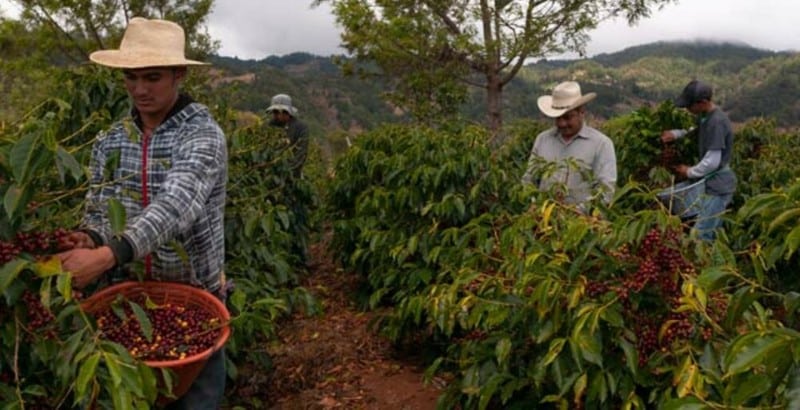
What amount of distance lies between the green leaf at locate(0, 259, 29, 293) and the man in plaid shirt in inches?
22.3

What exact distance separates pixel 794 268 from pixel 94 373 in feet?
8.34

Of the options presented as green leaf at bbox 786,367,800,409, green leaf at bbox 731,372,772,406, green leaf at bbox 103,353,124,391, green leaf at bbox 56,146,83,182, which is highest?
green leaf at bbox 56,146,83,182

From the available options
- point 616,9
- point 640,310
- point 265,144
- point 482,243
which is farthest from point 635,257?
point 616,9

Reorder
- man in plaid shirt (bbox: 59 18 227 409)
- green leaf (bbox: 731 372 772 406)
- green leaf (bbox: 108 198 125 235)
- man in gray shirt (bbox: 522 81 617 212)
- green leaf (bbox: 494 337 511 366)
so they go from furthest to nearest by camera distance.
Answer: man in gray shirt (bbox: 522 81 617 212) < green leaf (bbox: 494 337 511 366) < man in plaid shirt (bbox: 59 18 227 409) < green leaf (bbox: 108 198 125 235) < green leaf (bbox: 731 372 772 406)

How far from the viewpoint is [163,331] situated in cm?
195

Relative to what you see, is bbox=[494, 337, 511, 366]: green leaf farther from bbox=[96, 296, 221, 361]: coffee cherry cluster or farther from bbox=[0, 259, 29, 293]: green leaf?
bbox=[0, 259, 29, 293]: green leaf

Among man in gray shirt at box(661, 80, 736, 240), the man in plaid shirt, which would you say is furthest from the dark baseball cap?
the man in plaid shirt

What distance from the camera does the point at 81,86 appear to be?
3.81 metres

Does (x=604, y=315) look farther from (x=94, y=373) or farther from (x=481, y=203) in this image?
(x=481, y=203)

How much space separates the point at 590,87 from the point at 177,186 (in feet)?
134

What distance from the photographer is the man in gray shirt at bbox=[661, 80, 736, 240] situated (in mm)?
4883

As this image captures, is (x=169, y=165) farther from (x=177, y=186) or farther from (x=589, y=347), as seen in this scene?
(x=589, y=347)

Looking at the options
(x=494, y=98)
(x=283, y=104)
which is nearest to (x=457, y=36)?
(x=494, y=98)

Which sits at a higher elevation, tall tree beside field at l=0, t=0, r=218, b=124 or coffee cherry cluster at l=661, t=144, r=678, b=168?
tall tree beside field at l=0, t=0, r=218, b=124
